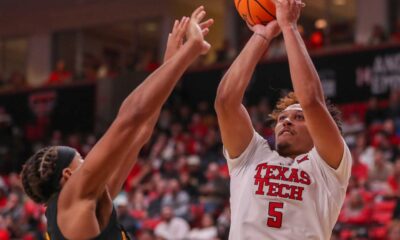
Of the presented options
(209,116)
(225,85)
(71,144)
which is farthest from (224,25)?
(225,85)

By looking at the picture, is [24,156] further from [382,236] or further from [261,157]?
[261,157]

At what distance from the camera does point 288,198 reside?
12.5 feet

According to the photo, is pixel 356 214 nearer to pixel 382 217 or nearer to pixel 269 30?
pixel 382 217

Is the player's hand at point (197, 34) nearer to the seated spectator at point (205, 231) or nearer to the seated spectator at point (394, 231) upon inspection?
the seated spectator at point (394, 231)

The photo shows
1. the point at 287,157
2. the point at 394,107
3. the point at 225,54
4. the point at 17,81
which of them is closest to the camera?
the point at 287,157

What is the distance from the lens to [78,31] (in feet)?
74.2

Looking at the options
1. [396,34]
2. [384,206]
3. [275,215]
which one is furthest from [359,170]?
[275,215]

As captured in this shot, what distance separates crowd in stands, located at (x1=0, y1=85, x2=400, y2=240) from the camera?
10516 mm

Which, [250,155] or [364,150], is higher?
[250,155]

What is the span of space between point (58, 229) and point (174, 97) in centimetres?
1415

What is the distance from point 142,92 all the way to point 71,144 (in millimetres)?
14877

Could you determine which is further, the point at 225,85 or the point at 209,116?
the point at 209,116

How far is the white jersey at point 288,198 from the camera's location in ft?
12.4

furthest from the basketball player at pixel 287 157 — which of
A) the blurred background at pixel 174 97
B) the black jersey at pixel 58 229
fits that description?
the blurred background at pixel 174 97
